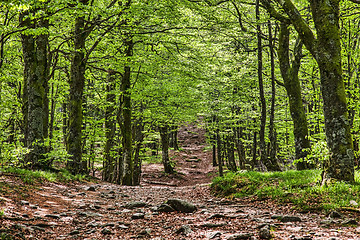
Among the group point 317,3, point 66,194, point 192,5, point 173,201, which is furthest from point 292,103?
point 66,194

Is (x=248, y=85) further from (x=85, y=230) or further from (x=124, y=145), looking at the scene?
(x=85, y=230)

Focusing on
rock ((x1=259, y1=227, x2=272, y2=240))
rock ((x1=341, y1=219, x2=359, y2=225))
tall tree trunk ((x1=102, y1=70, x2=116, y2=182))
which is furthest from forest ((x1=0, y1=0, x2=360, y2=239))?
rock ((x1=259, y1=227, x2=272, y2=240))

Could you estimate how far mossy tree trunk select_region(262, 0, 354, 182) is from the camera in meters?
6.92

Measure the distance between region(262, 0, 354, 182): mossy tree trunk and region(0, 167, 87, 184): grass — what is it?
887cm

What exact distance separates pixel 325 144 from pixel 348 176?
1.03 meters

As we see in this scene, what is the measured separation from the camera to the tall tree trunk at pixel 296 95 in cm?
1106

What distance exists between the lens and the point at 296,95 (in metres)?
11.5

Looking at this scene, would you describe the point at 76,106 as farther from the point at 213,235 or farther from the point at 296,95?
the point at 296,95

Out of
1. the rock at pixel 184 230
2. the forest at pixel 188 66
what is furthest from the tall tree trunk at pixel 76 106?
the rock at pixel 184 230

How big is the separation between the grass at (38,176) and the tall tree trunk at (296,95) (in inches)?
375

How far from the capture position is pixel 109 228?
214 inches

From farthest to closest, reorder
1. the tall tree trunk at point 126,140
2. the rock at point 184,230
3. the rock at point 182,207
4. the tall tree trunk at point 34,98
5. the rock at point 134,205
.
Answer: the tall tree trunk at point 126,140 < the tall tree trunk at point 34,98 < the rock at point 134,205 < the rock at point 182,207 < the rock at point 184,230

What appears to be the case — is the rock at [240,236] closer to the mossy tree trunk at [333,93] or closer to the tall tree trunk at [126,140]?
the mossy tree trunk at [333,93]

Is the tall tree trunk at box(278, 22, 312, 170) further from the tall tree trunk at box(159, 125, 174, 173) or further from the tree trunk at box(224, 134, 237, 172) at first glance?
the tall tree trunk at box(159, 125, 174, 173)
